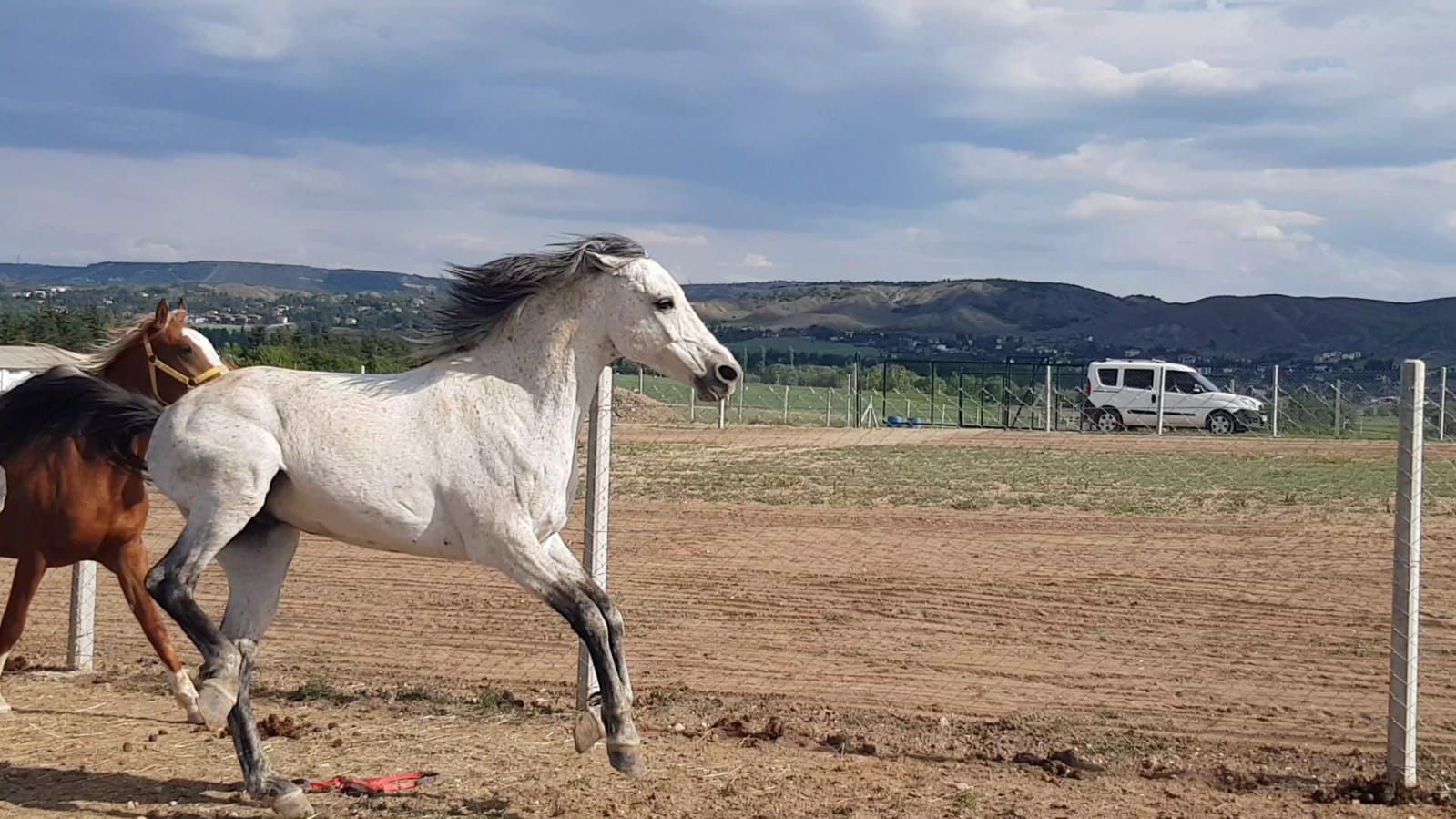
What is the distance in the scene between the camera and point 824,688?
314 inches

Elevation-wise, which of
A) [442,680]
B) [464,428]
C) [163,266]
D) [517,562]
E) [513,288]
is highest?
[163,266]

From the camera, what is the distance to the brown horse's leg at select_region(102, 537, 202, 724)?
707 cm

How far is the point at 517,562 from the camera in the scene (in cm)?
497

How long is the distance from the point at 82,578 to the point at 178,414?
3.90 m

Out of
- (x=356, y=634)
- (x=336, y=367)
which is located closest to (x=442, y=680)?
(x=356, y=634)

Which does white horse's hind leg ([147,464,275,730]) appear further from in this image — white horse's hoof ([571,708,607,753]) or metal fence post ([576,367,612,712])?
metal fence post ([576,367,612,712])

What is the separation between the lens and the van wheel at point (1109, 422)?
1355 inches

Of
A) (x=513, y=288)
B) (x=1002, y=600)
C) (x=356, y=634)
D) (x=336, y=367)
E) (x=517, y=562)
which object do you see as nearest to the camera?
(x=517, y=562)

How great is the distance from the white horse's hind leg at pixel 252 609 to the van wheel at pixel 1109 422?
3091 centimetres

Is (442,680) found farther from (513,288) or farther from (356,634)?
(513,288)

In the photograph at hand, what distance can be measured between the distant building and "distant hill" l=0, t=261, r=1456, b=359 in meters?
62.5

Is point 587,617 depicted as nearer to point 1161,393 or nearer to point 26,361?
point 26,361

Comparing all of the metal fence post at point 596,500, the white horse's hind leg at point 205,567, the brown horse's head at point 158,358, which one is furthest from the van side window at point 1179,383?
the white horse's hind leg at point 205,567

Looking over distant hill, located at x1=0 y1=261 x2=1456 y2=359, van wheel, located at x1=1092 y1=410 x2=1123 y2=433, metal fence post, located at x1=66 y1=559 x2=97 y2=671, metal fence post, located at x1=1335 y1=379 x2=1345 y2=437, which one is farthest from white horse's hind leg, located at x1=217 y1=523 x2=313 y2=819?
distant hill, located at x1=0 y1=261 x2=1456 y2=359
